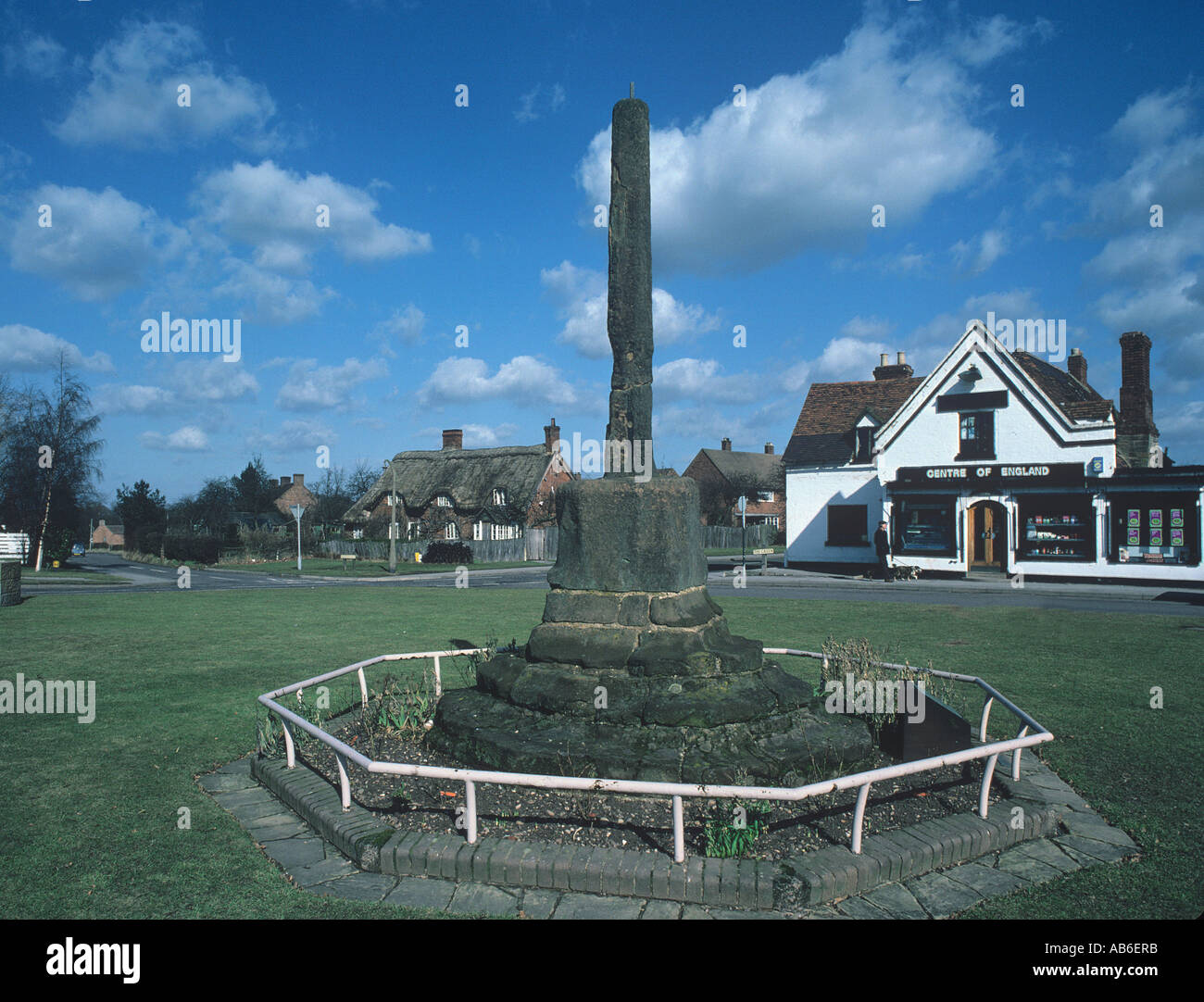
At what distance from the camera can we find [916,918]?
143 inches

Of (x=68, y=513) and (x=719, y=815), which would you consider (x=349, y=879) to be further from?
(x=68, y=513)

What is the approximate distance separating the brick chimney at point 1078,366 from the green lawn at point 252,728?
22.4 metres

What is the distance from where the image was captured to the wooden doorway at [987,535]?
27250 millimetres

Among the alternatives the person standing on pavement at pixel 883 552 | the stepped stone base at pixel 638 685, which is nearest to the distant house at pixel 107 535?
the person standing on pavement at pixel 883 552

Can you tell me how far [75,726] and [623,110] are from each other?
757cm

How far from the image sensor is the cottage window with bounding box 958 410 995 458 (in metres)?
26.8

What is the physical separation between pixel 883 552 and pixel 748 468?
40.7 metres

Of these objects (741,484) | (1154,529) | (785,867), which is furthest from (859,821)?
(741,484)

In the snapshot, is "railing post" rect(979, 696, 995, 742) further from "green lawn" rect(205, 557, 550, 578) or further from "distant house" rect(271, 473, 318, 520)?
"distant house" rect(271, 473, 318, 520)

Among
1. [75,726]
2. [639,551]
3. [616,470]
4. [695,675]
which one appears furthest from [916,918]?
[75,726]

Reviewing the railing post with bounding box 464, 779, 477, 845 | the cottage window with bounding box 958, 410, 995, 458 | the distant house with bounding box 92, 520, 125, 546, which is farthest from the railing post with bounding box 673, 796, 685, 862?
the distant house with bounding box 92, 520, 125, 546

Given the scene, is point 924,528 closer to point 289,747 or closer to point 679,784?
point 289,747

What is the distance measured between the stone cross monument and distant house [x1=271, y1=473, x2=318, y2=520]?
3015 inches

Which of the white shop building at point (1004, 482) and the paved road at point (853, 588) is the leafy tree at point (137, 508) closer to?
the paved road at point (853, 588)
